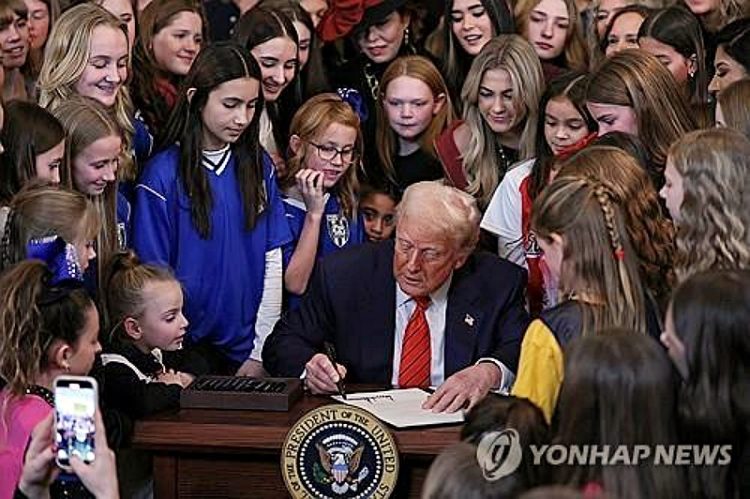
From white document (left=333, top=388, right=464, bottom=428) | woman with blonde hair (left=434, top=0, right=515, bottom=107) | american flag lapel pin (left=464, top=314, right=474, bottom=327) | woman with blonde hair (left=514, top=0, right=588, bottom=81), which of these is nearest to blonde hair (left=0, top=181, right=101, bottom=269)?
white document (left=333, top=388, right=464, bottom=428)

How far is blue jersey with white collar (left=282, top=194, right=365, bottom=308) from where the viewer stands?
4.64m

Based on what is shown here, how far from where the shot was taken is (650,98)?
405cm

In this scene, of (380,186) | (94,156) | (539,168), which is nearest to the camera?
(94,156)

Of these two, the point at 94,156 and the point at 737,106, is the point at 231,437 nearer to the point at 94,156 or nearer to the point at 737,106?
the point at 94,156

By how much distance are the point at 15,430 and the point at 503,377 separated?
117 cm

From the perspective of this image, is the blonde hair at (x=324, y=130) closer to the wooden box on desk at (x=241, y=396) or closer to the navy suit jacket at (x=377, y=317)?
the navy suit jacket at (x=377, y=317)

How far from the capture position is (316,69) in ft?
17.3

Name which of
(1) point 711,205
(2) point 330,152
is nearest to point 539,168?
(2) point 330,152

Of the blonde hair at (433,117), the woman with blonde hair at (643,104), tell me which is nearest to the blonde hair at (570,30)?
the blonde hair at (433,117)

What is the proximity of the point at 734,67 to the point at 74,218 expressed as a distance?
74.8 inches

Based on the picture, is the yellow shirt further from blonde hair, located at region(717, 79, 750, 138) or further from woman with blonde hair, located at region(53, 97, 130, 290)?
woman with blonde hair, located at region(53, 97, 130, 290)

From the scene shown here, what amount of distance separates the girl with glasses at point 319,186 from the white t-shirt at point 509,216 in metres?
0.46

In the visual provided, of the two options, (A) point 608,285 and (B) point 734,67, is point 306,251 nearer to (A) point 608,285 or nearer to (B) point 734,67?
(B) point 734,67

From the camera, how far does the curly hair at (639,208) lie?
10.3ft
